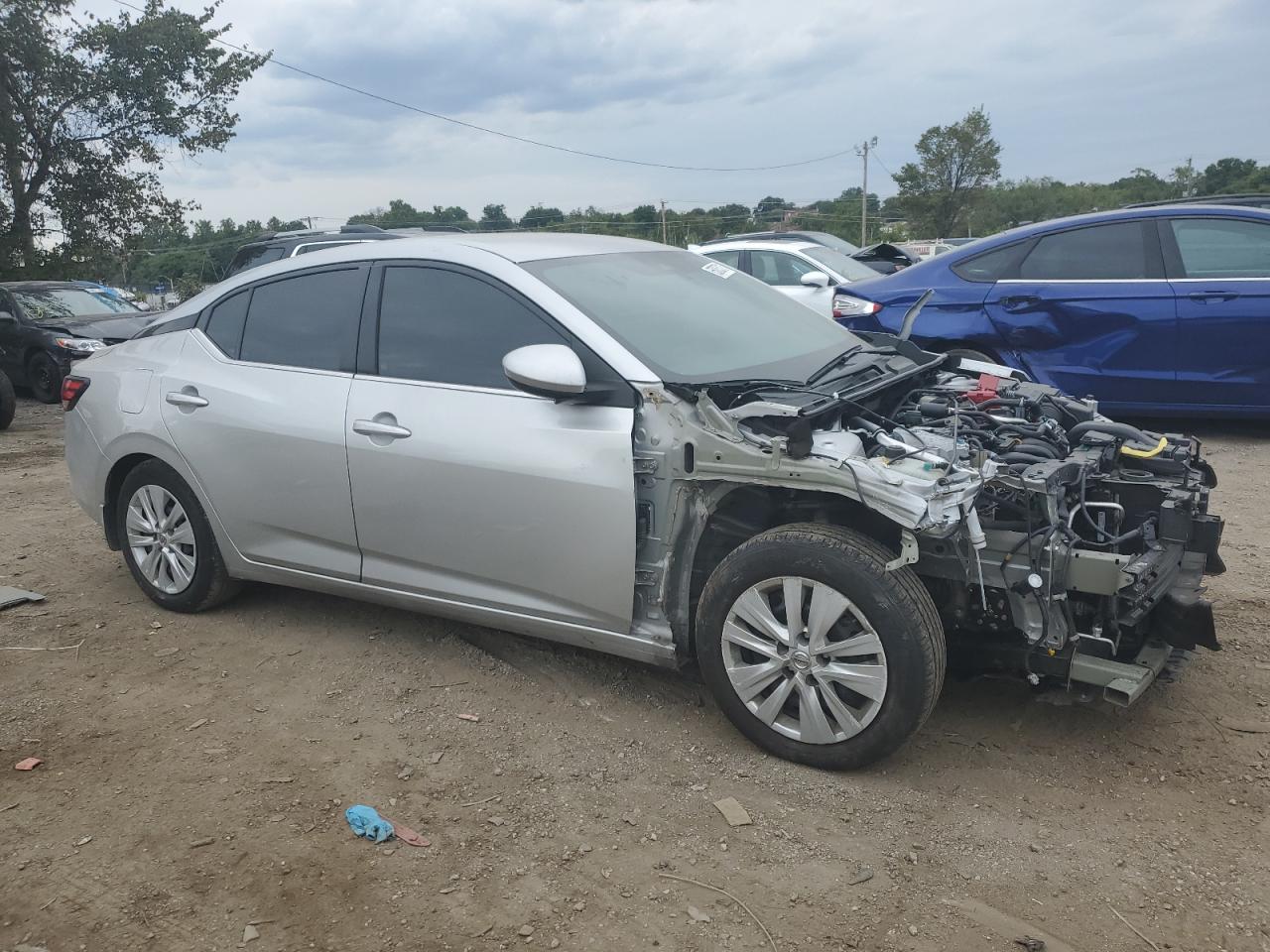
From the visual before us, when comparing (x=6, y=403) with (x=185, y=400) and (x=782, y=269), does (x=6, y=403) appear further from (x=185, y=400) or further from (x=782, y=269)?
(x=782, y=269)

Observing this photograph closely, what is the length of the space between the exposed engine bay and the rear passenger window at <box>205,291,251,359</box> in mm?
2125

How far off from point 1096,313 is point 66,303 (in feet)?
39.7

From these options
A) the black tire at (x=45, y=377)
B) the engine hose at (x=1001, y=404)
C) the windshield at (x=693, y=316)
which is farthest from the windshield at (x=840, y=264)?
the black tire at (x=45, y=377)

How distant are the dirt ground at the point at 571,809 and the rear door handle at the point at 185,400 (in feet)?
3.45

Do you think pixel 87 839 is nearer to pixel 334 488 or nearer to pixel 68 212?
pixel 334 488

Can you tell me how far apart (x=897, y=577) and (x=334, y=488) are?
2.21 metres

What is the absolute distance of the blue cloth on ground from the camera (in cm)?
297

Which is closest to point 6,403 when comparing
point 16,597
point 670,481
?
point 16,597

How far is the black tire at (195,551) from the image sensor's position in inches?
178

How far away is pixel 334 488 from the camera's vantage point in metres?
4.00

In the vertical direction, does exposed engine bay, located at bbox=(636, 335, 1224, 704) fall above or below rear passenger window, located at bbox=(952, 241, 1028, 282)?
below

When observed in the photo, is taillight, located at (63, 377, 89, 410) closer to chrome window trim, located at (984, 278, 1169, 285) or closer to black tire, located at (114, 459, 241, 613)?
black tire, located at (114, 459, 241, 613)

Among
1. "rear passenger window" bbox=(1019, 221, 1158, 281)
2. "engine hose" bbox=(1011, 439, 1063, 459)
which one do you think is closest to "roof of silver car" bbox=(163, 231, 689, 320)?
"engine hose" bbox=(1011, 439, 1063, 459)

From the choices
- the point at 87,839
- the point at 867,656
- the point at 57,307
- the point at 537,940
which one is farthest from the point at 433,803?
the point at 57,307
